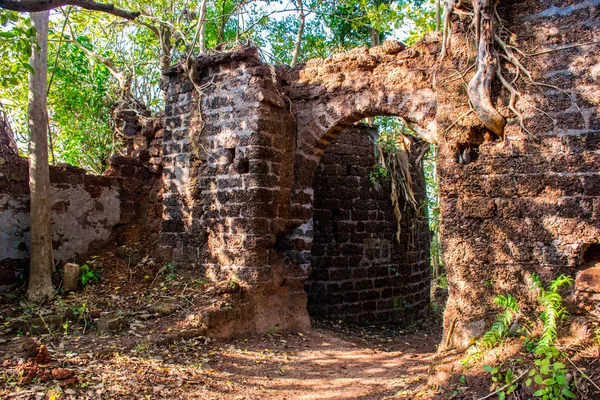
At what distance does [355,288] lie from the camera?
7.45 metres

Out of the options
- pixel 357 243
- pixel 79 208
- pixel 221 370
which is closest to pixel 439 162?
pixel 221 370

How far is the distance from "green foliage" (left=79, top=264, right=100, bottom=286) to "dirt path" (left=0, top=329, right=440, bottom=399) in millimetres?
1207

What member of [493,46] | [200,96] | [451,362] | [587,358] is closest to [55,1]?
[200,96]

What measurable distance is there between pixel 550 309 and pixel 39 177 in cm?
486

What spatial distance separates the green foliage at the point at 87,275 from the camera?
5749 mm

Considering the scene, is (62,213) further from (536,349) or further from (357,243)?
(536,349)

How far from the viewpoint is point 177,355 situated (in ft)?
15.1

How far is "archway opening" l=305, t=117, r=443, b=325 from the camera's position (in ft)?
23.9

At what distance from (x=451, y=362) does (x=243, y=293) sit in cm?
242

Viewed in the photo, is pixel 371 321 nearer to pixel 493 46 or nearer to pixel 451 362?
pixel 451 362

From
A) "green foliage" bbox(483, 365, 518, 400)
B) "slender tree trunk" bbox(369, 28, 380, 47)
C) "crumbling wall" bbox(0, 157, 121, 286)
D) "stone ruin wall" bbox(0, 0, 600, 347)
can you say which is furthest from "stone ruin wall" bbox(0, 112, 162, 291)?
"slender tree trunk" bbox(369, 28, 380, 47)

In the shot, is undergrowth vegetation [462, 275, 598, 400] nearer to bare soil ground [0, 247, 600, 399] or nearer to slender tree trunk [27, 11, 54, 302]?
bare soil ground [0, 247, 600, 399]

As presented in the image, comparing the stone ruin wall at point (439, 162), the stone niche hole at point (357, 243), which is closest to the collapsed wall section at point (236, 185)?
the stone ruin wall at point (439, 162)

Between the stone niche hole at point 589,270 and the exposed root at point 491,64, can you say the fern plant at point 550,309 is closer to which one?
the stone niche hole at point 589,270
